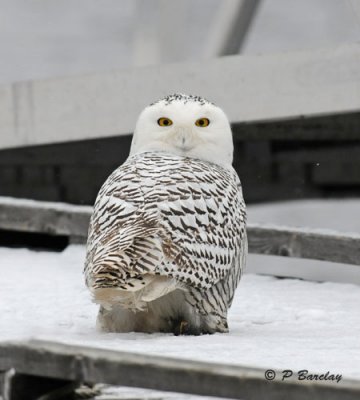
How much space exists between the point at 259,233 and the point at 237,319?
46.8 inches

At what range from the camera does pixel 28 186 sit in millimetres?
10461

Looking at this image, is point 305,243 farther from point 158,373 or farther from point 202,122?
point 158,373

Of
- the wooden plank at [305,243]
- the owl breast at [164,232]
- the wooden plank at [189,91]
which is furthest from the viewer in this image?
the wooden plank at [189,91]

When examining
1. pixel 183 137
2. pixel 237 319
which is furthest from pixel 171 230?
pixel 237 319

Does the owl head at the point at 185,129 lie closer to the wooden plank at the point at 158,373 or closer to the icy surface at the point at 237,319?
the icy surface at the point at 237,319

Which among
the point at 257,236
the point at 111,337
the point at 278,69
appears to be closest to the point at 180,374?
the point at 111,337

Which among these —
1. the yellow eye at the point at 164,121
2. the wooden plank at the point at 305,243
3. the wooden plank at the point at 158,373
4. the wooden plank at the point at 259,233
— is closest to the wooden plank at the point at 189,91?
the wooden plank at the point at 259,233

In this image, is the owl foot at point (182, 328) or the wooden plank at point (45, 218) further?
the wooden plank at point (45, 218)

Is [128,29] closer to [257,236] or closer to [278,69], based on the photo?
[278,69]

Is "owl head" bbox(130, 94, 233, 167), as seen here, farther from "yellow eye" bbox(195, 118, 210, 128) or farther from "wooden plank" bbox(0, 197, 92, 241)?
"wooden plank" bbox(0, 197, 92, 241)

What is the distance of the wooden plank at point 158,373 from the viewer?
3131 millimetres

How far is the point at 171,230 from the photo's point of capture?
436 centimetres

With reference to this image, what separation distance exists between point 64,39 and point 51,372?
569cm

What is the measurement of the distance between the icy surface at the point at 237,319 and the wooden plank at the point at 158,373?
1.09ft
